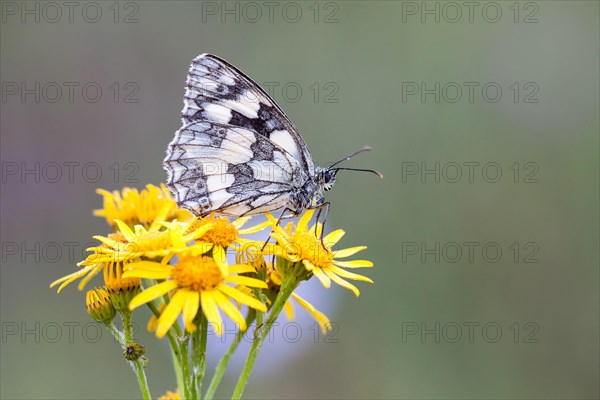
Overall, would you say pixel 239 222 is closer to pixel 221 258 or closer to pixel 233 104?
pixel 221 258

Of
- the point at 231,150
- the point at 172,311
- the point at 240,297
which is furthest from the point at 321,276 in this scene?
the point at 231,150

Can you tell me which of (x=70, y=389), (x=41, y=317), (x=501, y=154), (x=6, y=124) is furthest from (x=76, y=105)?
(x=501, y=154)

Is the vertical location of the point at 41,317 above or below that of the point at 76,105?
below

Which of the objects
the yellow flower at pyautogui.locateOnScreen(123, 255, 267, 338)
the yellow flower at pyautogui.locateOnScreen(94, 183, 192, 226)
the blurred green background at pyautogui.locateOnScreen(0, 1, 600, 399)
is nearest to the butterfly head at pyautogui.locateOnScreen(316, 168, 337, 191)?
the yellow flower at pyautogui.locateOnScreen(94, 183, 192, 226)

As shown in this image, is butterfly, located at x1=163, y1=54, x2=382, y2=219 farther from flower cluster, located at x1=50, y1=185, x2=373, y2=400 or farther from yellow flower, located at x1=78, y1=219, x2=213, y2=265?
A: yellow flower, located at x1=78, y1=219, x2=213, y2=265

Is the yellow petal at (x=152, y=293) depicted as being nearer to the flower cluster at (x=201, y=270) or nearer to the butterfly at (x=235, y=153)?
the flower cluster at (x=201, y=270)

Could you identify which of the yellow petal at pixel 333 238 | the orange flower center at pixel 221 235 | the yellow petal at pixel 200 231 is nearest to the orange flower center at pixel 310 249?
the yellow petal at pixel 333 238

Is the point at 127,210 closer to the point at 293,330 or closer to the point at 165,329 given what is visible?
the point at 165,329
